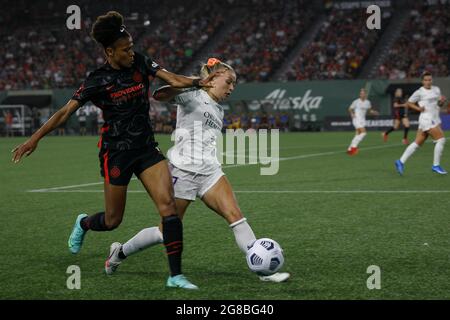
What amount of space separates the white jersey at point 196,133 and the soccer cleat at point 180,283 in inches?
39.2

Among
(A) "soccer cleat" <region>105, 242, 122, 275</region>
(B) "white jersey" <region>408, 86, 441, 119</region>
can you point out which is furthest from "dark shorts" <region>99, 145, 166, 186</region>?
(B) "white jersey" <region>408, 86, 441, 119</region>

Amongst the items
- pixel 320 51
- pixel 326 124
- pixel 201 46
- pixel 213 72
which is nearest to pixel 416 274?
pixel 213 72

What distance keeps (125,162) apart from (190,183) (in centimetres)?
60

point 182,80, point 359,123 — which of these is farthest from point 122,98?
point 359,123

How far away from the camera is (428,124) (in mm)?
16703

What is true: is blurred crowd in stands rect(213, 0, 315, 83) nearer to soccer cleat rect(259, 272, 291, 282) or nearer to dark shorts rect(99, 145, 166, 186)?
dark shorts rect(99, 145, 166, 186)

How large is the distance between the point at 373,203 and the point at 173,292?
6.28 metres

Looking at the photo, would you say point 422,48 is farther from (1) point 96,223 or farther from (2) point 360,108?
(1) point 96,223

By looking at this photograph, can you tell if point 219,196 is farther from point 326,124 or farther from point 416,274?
point 326,124

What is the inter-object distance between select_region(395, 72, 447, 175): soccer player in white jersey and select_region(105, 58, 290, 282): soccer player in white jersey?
10.3 m

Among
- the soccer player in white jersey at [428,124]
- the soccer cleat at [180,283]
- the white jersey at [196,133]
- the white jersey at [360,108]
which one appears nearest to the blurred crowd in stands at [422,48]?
the white jersey at [360,108]

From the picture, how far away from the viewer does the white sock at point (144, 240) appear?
6.42m

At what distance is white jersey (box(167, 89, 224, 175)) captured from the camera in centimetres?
642

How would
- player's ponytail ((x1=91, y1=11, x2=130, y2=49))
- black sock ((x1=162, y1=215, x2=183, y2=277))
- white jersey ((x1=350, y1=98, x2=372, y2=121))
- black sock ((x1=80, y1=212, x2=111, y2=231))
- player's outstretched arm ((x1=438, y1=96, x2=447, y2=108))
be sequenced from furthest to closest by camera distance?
white jersey ((x1=350, y1=98, x2=372, y2=121)) < player's outstretched arm ((x1=438, y1=96, x2=447, y2=108)) < black sock ((x1=80, y1=212, x2=111, y2=231)) < player's ponytail ((x1=91, y1=11, x2=130, y2=49)) < black sock ((x1=162, y1=215, x2=183, y2=277))
